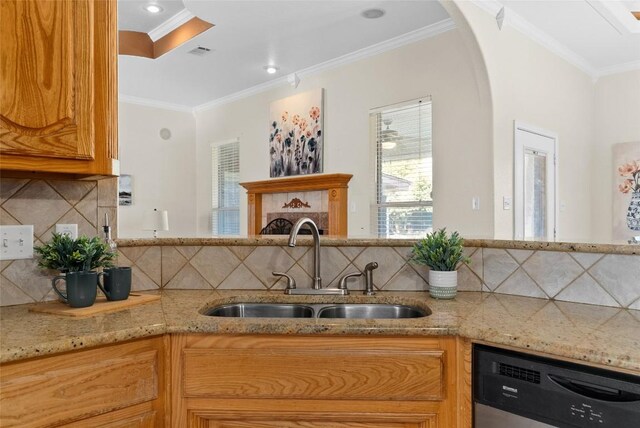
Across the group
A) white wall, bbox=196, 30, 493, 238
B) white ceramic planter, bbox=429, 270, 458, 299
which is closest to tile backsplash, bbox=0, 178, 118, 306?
white ceramic planter, bbox=429, 270, 458, 299

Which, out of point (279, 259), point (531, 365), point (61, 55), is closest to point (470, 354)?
point (531, 365)

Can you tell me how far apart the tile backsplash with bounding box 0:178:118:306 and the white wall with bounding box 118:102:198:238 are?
4.90 meters

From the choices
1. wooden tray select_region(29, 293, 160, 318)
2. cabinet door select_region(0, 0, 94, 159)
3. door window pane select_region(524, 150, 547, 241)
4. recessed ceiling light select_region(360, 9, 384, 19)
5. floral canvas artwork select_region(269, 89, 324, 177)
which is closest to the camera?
cabinet door select_region(0, 0, 94, 159)

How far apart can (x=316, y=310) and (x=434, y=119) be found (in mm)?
2866

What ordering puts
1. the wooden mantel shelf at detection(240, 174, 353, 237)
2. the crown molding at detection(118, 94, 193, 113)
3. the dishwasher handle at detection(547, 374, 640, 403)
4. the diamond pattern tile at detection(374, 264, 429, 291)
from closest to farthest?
the dishwasher handle at detection(547, 374, 640, 403) → the diamond pattern tile at detection(374, 264, 429, 291) → the wooden mantel shelf at detection(240, 174, 353, 237) → the crown molding at detection(118, 94, 193, 113)

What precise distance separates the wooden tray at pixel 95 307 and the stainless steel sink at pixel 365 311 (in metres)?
0.62

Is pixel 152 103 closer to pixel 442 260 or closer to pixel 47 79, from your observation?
pixel 47 79

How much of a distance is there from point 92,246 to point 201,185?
564 cm

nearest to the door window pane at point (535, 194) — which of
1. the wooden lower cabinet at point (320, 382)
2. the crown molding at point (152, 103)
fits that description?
the wooden lower cabinet at point (320, 382)

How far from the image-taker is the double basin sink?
5.56 ft

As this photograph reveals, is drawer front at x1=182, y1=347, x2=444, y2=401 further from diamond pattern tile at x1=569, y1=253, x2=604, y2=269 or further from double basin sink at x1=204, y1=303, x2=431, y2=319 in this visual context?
diamond pattern tile at x1=569, y1=253, x2=604, y2=269

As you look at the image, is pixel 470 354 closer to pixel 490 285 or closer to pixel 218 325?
pixel 490 285

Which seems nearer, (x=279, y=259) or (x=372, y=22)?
(x=279, y=259)

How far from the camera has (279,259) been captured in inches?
74.0
